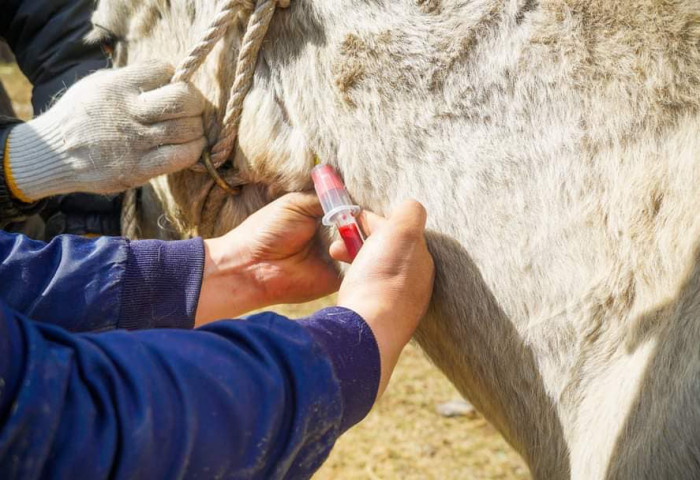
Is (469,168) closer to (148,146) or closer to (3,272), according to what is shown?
(148,146)

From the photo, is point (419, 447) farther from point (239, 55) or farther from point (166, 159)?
point (239, 55)

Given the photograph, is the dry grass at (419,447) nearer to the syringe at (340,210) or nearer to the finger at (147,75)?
the syringe at (340,210)

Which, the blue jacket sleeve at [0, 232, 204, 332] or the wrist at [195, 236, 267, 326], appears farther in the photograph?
the wrist at [195, 236, 267, 326]

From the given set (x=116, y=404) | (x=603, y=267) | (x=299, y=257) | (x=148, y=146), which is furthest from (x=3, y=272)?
(x=603, y=267)

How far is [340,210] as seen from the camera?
142cm

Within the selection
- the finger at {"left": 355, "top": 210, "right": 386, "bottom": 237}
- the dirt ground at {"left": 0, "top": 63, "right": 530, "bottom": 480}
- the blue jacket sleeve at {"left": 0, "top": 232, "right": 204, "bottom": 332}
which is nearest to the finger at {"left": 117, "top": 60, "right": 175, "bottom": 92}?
the blue jacket sleeve at {"left": 0, "top": 232, "right": 204, "bottom": 332}

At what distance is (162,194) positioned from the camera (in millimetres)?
1862

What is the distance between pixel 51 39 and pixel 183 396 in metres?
1.61

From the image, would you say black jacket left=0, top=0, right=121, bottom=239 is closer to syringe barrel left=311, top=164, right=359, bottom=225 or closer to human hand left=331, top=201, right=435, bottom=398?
syringe barrel left=311, top=164, right=359, bottom=225

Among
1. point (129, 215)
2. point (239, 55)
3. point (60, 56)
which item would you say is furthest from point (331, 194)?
point (60, 56)

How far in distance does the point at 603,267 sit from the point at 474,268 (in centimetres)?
23

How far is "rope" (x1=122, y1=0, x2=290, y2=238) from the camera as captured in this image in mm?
1478

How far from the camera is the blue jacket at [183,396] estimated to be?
34.0 inches

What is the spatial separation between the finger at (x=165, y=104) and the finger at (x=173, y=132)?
0.01 meters
